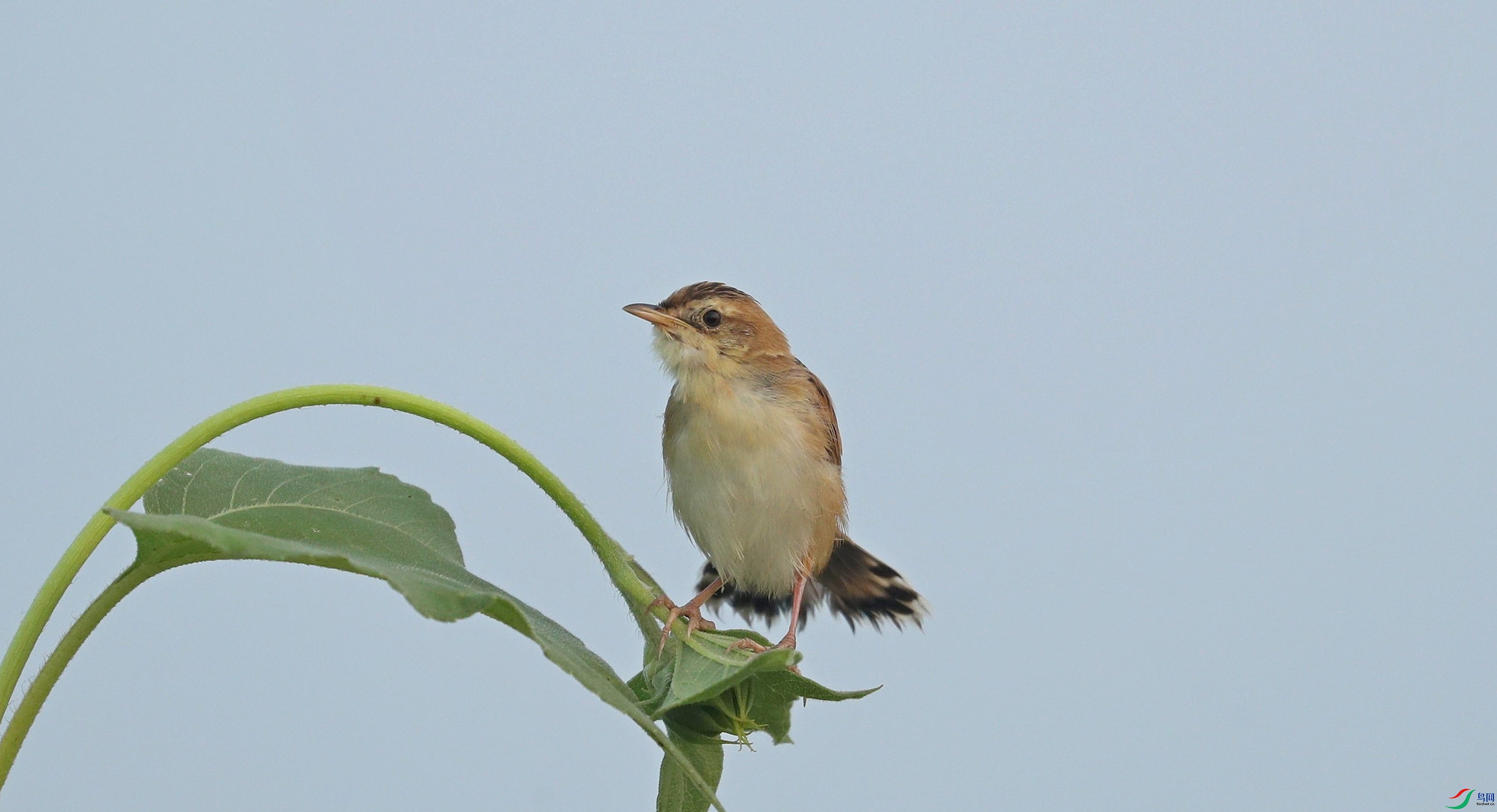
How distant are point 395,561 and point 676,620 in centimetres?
60

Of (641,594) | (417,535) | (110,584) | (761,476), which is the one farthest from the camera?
(761,476)

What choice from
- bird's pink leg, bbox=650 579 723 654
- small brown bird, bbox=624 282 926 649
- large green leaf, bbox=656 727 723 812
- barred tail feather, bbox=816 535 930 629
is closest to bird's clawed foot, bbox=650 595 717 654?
bird's pink leg, bbox=650 579 723 654

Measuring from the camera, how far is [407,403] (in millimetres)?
2334

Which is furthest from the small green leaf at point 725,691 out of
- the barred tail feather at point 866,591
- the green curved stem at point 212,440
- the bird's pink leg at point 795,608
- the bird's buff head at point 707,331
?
the barred tail feather at point 866,591

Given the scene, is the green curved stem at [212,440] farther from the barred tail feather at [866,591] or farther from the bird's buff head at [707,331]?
the barred tail feather at [866,591]

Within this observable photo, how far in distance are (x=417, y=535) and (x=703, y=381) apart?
122cm

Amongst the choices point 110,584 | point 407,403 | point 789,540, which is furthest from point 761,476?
point 110,584

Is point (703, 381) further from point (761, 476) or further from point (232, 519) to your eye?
point (232, 519)

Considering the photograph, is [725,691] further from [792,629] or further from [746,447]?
[746,447]

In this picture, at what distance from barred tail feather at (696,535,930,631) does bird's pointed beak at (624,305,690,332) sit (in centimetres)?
77

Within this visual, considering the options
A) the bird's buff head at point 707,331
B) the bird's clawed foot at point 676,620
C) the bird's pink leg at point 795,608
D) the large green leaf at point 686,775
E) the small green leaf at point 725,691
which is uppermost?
the bird's buff head at point 707,331

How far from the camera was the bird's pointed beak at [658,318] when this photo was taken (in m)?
3.74

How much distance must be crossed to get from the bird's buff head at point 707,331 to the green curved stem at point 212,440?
1.36 m

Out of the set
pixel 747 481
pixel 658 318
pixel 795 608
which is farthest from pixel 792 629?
pixel 658 318
